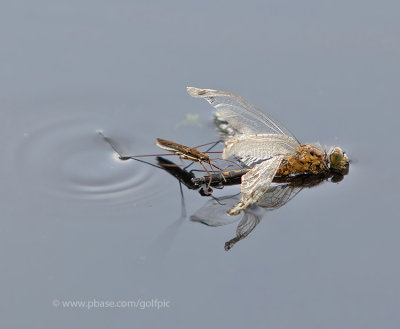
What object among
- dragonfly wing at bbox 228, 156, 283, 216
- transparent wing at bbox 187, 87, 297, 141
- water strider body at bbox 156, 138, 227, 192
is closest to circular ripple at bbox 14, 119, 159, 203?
water strider body at bbox 156, 138, 227, 192

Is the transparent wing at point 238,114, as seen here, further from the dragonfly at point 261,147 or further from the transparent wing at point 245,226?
the transparent wing at point 245,226

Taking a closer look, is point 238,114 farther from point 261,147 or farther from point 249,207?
point 249,207

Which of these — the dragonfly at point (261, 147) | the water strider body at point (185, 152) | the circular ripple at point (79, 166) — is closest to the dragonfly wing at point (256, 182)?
the dragonfly at point (261, 147)

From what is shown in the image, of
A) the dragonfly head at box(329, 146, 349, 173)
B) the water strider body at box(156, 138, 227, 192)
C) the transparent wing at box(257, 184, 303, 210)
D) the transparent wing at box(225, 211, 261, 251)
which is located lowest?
the transparent wing at box(225, 211, 261, 251)

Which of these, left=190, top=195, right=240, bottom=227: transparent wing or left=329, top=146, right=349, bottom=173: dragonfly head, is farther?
left=329, top=146, right=349, bottom=173: dragonfly head

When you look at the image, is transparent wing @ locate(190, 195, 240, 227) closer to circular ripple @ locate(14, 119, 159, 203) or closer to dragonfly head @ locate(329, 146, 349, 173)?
circular ripple @ locate(14, 119, 159, 203)

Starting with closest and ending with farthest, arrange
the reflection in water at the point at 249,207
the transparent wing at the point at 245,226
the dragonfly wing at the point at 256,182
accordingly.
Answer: the transparent wing at the point at 245,226 < the reflection in water at the point at 249,207 < the dragonfly wing at the point at 256,182
